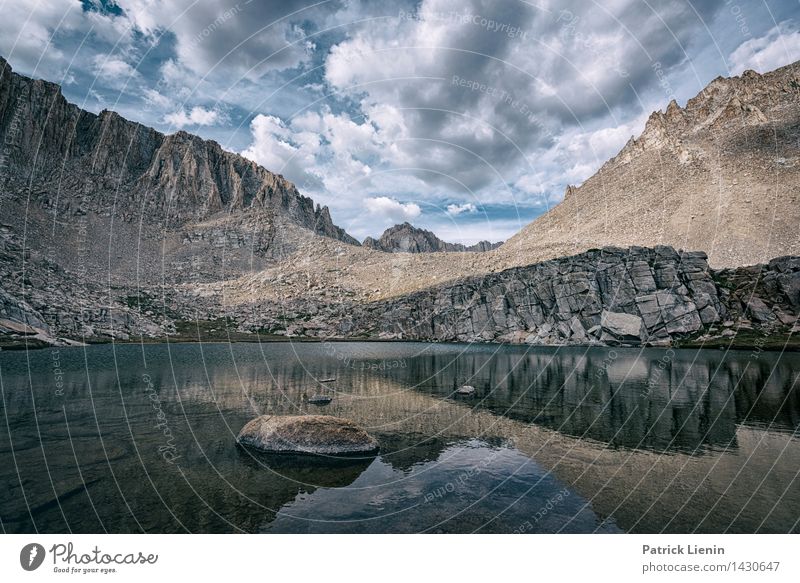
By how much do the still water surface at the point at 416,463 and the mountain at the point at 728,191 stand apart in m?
126

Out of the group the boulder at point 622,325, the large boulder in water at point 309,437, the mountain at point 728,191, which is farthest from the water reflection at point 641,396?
the mountain at point 728,191

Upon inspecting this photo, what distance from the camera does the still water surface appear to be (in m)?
14.1

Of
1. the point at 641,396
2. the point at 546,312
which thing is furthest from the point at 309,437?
the point at 546,312

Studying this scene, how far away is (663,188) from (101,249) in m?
280

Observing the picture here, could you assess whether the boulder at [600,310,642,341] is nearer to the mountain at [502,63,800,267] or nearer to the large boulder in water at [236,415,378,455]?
the mountain at [502,63,800,267]

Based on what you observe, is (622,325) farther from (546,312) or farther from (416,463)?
(416,463)

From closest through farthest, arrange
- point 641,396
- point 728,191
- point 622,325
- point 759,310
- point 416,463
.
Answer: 1. point 416,463
2. point 641,396
3. point 759,310
4. point 622,325
5. point 728,191

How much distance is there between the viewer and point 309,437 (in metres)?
21.7

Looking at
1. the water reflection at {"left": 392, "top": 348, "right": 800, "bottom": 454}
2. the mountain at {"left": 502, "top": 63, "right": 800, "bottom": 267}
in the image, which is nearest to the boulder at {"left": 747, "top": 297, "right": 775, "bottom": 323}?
the mountain at {"left": 502, "top": 63, "right": 800, "bottom": 267}

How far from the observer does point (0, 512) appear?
13.4 metres

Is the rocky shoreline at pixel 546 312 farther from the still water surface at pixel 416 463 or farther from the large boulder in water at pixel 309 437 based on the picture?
the large boulder in water at pixel 309 437

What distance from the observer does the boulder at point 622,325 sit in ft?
375

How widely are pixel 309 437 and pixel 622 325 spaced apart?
4687 inches

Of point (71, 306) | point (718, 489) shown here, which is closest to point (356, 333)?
point (71, 306)
